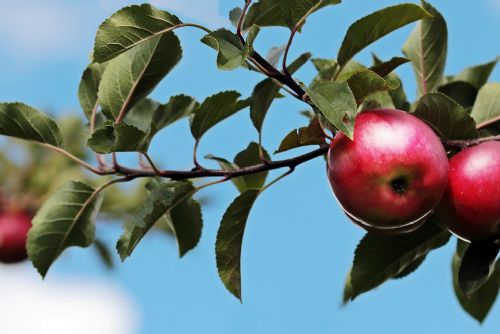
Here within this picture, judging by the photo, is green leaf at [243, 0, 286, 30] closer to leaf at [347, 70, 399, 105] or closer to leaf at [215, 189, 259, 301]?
leaf at [347, 70, 399, 105]

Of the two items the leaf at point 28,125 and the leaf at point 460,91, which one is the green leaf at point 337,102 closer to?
the leaf at point 460,91

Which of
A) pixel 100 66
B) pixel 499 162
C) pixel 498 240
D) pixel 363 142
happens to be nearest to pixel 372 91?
pixel 363 142

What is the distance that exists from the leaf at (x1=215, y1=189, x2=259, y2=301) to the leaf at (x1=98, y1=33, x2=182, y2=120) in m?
0.33

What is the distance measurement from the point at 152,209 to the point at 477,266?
0.64 meters

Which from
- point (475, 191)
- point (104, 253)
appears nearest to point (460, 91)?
point (475, 191)

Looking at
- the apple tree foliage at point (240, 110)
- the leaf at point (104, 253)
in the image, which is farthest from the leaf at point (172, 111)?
the leaf at point (104, 253)

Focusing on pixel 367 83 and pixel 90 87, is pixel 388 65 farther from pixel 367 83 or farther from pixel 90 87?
pixel 90 87

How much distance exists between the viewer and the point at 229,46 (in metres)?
1.21

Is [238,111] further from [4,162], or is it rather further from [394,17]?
[4,162]

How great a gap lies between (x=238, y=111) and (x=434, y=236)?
1.60 ft

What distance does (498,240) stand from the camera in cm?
140

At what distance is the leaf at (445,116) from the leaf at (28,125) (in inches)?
32.6

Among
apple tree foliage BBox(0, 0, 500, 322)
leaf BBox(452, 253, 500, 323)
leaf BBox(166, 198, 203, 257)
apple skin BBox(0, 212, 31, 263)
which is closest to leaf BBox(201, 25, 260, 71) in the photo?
apple tree foliage BBox(0, 0, 500, 322)

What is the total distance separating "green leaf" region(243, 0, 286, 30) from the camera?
132 cm
